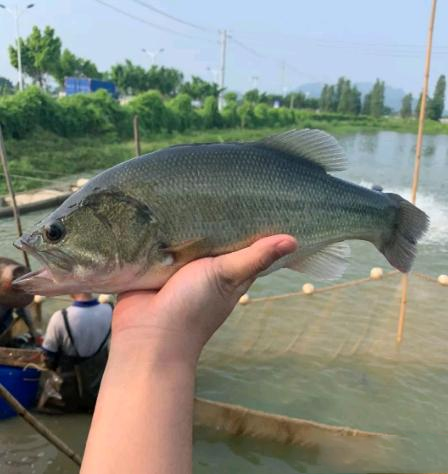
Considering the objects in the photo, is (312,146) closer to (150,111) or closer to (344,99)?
(150,111)

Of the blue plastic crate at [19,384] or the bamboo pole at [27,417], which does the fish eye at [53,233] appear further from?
the blue plastic crate at [19,384]

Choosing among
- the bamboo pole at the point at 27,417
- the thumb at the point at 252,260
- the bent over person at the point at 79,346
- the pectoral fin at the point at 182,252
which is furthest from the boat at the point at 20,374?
the thumb at the point at 252,260

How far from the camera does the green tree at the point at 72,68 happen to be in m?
59.6

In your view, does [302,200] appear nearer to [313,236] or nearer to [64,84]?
[313,236]

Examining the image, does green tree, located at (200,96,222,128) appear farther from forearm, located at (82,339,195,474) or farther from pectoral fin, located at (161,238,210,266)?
forearm, located at (82,339,195,474)

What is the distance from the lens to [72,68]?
62.8 m

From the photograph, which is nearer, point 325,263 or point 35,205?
point 325,263

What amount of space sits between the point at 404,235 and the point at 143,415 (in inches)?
67.6

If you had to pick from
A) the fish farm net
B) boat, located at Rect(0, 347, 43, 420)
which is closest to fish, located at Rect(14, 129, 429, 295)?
the fish farm net

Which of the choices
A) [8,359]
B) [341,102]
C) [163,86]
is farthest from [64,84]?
[341,102]

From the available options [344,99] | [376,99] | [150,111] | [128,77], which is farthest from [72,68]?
[376,99]

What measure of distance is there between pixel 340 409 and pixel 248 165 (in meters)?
5.04

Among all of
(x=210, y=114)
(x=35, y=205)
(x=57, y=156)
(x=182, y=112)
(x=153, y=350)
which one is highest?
(x=210, y=114)

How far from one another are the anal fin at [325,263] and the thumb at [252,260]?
65 cm
